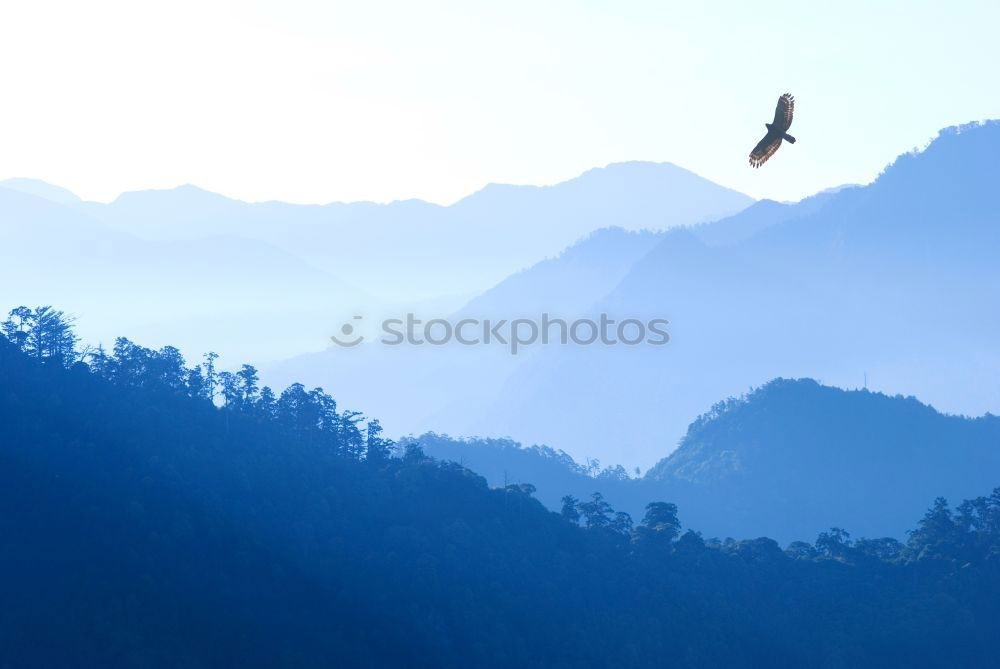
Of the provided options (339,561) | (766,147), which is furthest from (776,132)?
(339,561)

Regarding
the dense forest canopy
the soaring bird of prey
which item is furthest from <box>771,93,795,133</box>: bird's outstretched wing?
the dense forest canopy

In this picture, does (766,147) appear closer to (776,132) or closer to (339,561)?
(776,132)

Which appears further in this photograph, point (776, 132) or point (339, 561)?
point (339, 561)

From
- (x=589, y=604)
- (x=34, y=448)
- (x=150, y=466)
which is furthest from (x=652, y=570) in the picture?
(x=34, y=448)

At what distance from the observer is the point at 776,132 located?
50.4 metres

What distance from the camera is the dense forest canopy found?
90731 millimetres

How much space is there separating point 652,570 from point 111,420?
52.5m

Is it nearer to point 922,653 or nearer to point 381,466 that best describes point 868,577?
point 922,653

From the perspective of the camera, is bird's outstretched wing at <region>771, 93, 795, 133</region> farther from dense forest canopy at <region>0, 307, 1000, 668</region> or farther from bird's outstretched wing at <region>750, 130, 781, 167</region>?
dense forest canopy at <region>0, 307, 1000, 668</region>

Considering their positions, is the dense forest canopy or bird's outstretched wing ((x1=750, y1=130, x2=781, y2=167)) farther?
the dense forest canopy

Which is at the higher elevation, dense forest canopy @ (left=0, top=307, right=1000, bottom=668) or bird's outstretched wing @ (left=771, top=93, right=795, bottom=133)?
bird's outstretched wing @ (left=771, top=93, right=795, bottom=133)

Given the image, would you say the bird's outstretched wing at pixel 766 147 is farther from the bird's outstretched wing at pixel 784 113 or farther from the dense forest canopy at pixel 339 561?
the dense forest canopy at pixel 339 561

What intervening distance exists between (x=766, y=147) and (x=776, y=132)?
754mm

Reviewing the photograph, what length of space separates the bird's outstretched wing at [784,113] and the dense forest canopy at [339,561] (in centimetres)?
5653
